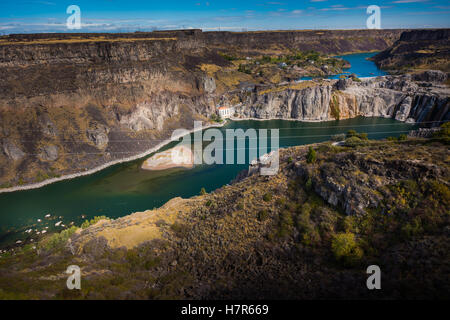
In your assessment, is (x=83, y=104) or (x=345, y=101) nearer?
(x=83, y=104)

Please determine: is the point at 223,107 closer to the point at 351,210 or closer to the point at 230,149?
the point at 230,149

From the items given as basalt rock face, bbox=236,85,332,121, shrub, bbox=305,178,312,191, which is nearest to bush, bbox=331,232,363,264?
shrub, bbox=305,178,312,191

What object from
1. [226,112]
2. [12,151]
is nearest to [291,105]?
[226,112]

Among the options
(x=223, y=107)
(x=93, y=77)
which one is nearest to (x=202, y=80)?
(x=223, y=107)

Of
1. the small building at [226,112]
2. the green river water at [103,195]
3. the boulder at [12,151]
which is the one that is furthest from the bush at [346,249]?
the small building at [226,112]

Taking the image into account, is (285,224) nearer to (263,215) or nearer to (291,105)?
(263,215)

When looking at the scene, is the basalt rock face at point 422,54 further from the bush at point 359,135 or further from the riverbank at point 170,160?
the riverbank at point 170,160

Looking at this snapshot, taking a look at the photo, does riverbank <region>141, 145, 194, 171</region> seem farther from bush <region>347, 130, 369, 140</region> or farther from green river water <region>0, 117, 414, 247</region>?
bush <region>347, 130, 369, 140</region>
